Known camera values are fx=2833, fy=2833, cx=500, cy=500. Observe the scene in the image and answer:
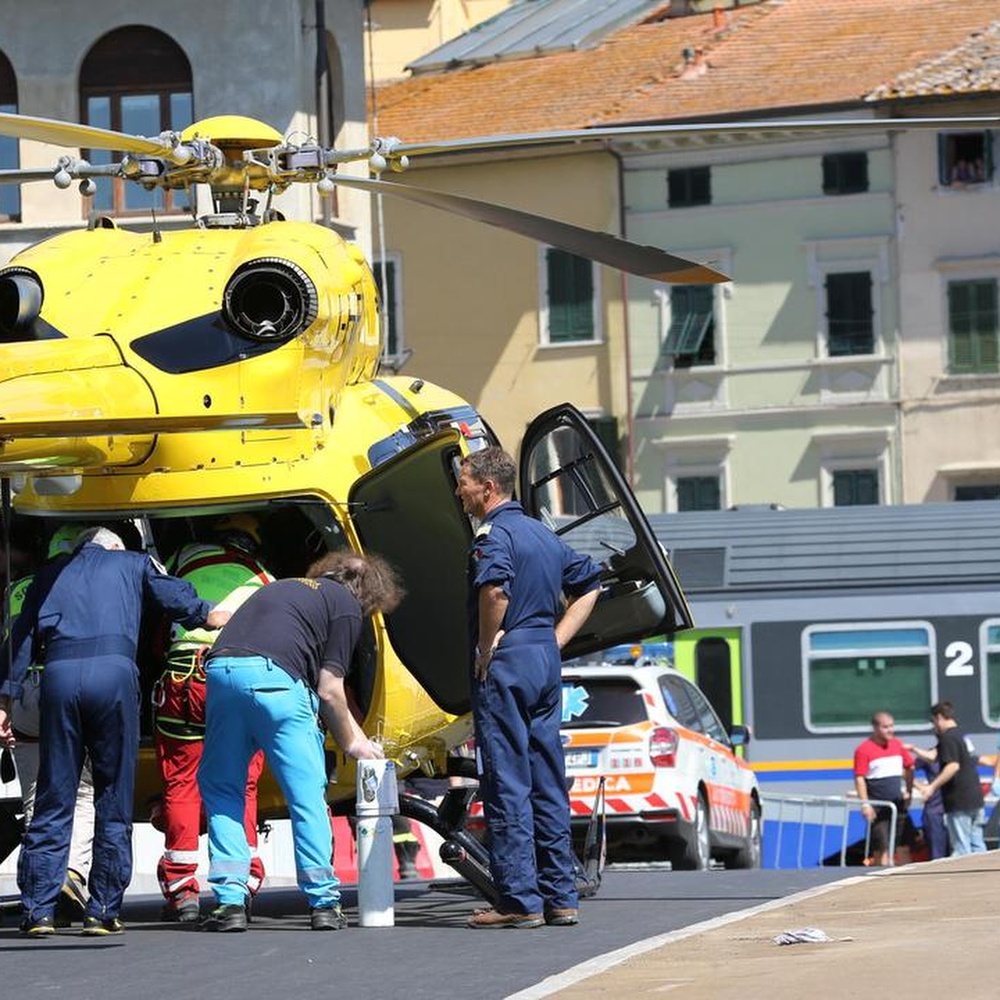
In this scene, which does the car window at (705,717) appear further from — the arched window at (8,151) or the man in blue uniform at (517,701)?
the arched window at (8,151)

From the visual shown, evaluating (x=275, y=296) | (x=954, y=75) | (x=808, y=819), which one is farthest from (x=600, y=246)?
(x=954, y=75)

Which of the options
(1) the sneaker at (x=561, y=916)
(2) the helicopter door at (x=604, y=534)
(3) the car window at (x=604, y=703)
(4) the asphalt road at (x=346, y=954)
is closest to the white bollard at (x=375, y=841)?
(4) the asphalt road at (x=346, y=954)

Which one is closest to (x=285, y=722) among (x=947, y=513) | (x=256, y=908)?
(x=256, y=908)

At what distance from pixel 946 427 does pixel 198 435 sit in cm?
3671

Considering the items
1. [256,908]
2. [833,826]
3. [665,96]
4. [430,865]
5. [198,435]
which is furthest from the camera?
[665,96]

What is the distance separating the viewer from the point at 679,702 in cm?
2212

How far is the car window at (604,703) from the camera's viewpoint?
21359mm

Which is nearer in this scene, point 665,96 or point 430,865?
point 430,865

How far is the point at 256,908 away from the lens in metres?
13.8

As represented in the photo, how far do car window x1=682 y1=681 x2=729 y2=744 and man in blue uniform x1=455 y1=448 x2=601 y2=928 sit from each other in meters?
11.0

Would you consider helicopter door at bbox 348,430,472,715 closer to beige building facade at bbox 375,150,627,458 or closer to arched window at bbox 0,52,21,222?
arched window at bbox 0,52,21,222

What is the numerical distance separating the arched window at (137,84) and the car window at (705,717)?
1516 cm

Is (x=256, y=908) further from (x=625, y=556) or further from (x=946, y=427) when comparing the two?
(x=946, y=427)

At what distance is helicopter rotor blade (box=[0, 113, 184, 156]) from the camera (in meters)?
12.3
